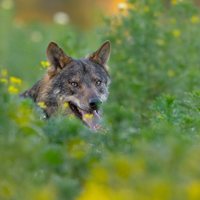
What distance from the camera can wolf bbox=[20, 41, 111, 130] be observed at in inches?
369

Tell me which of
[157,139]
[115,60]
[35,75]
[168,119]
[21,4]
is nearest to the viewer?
[157,139]

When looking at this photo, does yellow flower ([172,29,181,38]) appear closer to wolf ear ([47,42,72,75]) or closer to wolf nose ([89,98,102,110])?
wolf ear ([47,42,72,75])

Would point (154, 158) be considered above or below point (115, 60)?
below

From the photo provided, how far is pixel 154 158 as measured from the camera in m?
4.56

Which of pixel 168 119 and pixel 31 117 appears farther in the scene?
pixel 168 119

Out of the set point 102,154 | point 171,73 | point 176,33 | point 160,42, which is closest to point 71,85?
point 171,73

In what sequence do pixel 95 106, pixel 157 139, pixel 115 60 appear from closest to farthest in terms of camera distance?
1. pixel 157 139
2. pixel 95 106
3. pixel 115 60

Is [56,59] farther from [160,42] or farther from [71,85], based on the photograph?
[160,42]

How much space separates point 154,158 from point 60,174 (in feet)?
3.17

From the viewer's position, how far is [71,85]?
31.9 ft

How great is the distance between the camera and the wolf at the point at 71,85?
30.8 ft

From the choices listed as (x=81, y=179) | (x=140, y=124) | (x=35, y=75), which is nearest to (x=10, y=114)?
(x=81, y=179)

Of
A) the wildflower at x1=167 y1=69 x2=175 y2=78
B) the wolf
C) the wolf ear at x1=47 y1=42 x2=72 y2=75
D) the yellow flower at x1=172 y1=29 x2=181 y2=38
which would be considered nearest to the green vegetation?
the wolf

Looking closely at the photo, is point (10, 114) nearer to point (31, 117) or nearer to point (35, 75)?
point (31, 117)
